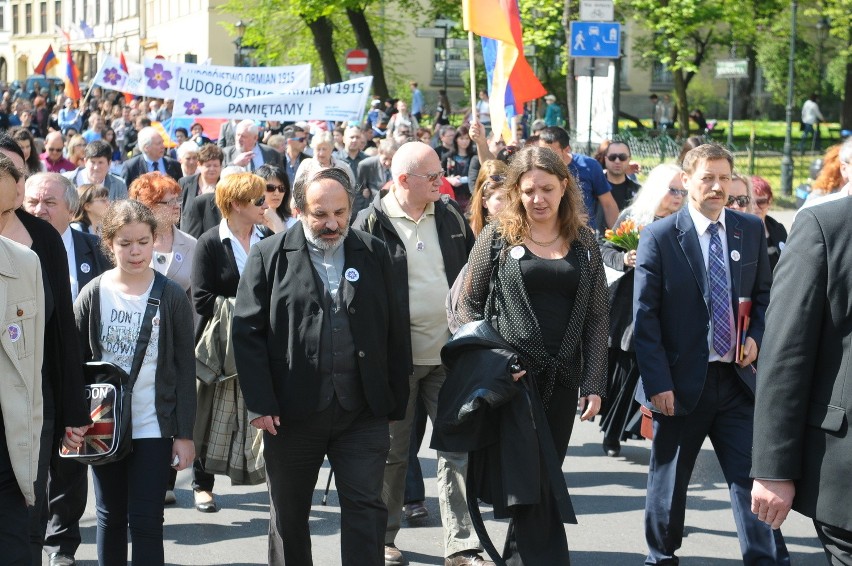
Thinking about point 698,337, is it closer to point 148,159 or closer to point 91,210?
point 91,210

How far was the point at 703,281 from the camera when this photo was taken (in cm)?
570

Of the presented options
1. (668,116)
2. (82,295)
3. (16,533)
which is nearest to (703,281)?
(82,295)

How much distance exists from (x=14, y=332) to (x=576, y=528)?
3.58 meters

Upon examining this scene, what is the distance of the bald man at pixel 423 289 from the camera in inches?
239

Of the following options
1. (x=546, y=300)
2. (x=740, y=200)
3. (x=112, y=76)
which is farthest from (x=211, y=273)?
(x=112, y=76)

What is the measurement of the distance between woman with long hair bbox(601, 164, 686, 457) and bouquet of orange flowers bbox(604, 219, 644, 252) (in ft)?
0.11

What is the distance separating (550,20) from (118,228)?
3023cm

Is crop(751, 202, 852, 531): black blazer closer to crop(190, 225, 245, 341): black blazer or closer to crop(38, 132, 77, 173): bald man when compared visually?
crop(190, 225, 245, 341): black blazer

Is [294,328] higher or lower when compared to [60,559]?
higher

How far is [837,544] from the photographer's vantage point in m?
3.46

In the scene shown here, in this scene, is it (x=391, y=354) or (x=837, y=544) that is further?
(x=391, y=354)

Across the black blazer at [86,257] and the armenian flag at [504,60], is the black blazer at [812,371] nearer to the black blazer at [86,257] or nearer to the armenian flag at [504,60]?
the black blazer at [86,257]

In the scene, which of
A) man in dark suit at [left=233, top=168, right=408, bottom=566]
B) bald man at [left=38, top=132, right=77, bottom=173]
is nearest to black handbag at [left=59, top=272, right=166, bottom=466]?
man in dark suit at [left=233, top=168, right=408, bottom=566]

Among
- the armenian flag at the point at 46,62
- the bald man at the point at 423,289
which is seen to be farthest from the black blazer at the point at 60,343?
the armenian flag at the point at 46,62
